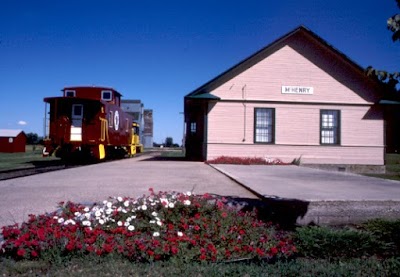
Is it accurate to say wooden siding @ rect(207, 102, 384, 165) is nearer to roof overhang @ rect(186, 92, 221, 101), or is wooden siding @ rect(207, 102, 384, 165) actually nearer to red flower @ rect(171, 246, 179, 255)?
roof overhang @ rect(186, 92, 221, 101)

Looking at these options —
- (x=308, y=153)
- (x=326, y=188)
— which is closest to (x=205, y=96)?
(x=308, y=153)

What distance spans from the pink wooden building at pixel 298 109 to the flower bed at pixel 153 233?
14442mm

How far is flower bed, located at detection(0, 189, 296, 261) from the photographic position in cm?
452

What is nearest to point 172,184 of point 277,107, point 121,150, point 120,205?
point 120,205

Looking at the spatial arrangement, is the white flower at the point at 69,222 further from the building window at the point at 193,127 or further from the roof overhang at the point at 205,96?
the building window at the point at 193,127

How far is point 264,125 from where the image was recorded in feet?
69.0

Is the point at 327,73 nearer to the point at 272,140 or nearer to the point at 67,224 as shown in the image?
the point at 272,140

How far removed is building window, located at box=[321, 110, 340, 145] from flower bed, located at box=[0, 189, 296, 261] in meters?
16.4

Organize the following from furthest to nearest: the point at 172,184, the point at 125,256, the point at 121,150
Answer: the point at 121,150, the point at 172,184, the point at 125,256

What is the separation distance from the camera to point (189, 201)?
19.6 ft

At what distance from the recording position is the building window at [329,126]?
69.9 ft

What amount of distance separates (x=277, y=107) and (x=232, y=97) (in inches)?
106

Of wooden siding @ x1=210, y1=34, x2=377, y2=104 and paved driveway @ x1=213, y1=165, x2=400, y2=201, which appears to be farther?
wooden siding @ x1=210, y1=34, x2=377, y2=104

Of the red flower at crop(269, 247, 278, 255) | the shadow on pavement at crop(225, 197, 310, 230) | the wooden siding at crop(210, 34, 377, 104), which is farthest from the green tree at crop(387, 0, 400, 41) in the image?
the wooden siding at crop(210, 34, 377, 104)
